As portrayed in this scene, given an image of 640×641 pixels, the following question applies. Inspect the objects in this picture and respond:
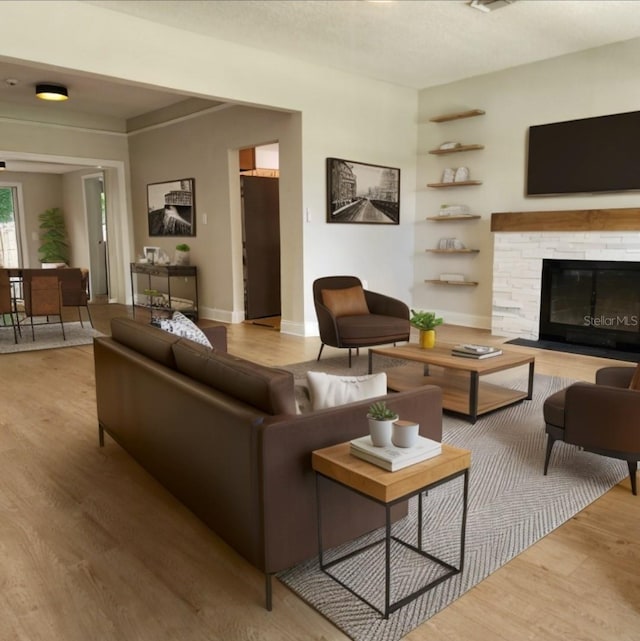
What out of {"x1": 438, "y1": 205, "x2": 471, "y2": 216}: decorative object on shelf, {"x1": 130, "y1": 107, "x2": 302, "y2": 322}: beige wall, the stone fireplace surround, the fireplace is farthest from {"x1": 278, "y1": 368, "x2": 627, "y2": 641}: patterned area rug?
{"x1": 438, "y1": 205, "x2": 471, "y2": 216}: decorative object on shelf

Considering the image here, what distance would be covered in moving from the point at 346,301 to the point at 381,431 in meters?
3.56

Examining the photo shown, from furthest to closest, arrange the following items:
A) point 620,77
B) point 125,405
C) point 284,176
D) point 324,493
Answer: point 284,176 < point 620,77 < point 125,405 < point 324,493

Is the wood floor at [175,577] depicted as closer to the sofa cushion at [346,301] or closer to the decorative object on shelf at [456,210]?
the sofa cushion at [346,301]

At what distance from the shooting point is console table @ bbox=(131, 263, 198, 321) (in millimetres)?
7832

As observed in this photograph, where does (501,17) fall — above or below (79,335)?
above

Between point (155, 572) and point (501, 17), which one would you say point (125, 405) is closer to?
point (155, 572)

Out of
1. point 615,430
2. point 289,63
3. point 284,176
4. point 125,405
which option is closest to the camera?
point 615,430

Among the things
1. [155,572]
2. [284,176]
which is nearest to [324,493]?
[155,572]

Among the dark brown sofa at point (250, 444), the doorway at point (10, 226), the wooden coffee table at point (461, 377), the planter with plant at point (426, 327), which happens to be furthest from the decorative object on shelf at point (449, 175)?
the doorway at point (10, 226)

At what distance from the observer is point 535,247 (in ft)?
20.0

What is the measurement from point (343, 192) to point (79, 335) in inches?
139

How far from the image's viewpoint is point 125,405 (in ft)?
9.20

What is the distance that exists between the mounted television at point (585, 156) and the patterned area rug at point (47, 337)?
5325 mm

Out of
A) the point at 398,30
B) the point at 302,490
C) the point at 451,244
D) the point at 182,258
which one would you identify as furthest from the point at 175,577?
the point at 182,258
